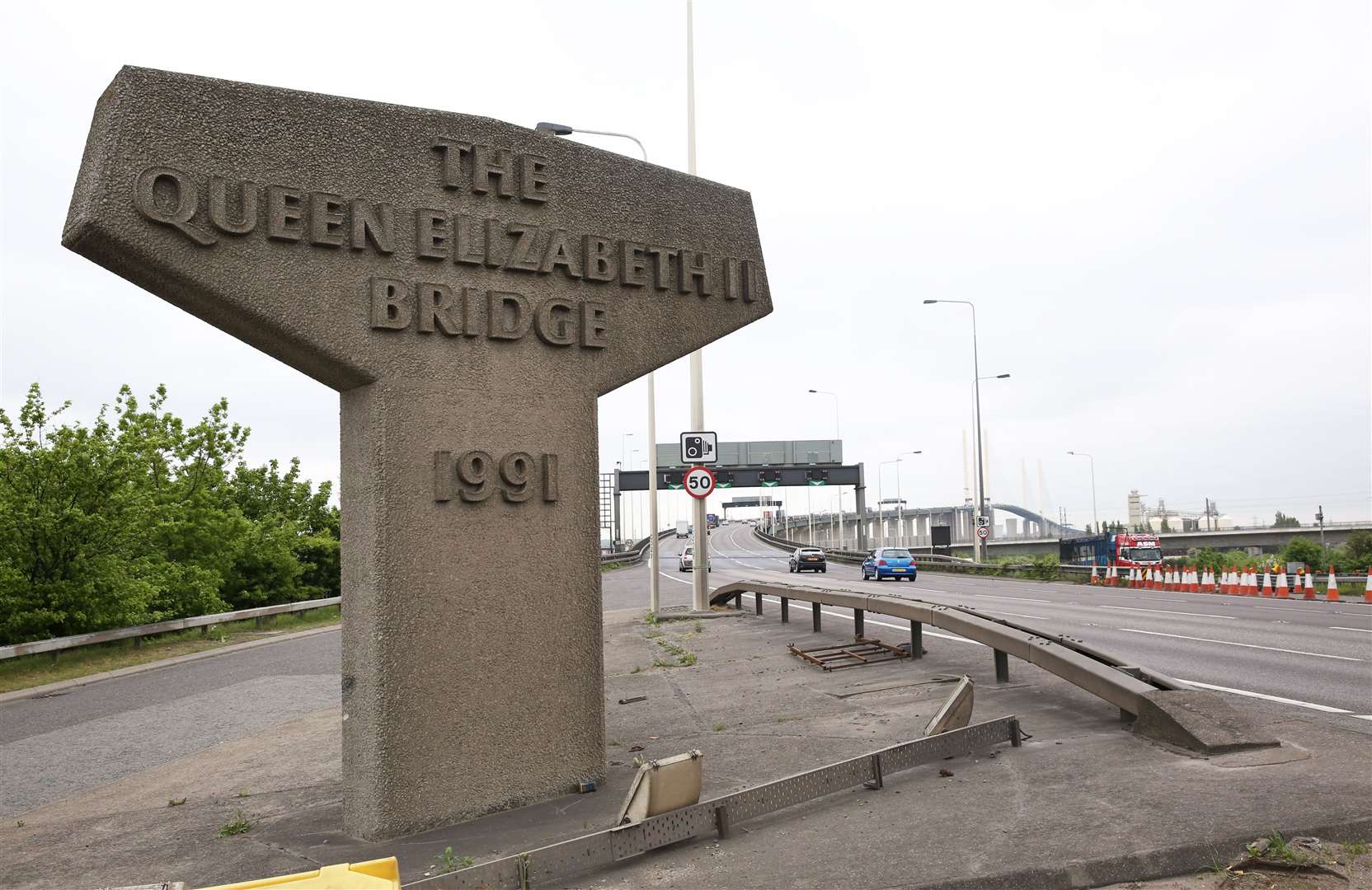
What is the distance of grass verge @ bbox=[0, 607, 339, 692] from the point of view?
15109 mm

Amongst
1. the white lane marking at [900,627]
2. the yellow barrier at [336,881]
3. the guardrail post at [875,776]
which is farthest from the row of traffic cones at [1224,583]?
the yellow barrier at [336,881]

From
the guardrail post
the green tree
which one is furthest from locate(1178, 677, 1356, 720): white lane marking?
the green tree

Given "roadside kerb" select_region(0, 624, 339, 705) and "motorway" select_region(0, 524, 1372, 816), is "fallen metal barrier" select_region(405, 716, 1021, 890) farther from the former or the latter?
"roadside kerb" select_region(0, 624, 339, 705)

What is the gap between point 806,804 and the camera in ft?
18.6

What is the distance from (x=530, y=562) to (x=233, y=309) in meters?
2.31

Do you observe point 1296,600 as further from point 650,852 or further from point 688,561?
point 688,561

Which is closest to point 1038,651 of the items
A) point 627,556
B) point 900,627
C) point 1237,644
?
point 1237,644

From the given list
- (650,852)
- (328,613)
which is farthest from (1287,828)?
(328,613)

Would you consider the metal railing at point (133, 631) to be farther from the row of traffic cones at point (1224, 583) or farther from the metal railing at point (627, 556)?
the metal railing at point (627, 556)

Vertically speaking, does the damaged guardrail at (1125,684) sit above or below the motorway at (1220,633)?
above

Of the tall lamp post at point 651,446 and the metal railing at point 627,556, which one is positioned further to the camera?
the metal railing at point 627,556

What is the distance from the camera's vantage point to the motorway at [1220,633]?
9.55m

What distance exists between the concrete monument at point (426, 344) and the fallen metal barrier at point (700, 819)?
4.22ft

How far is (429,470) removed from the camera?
5867mm
